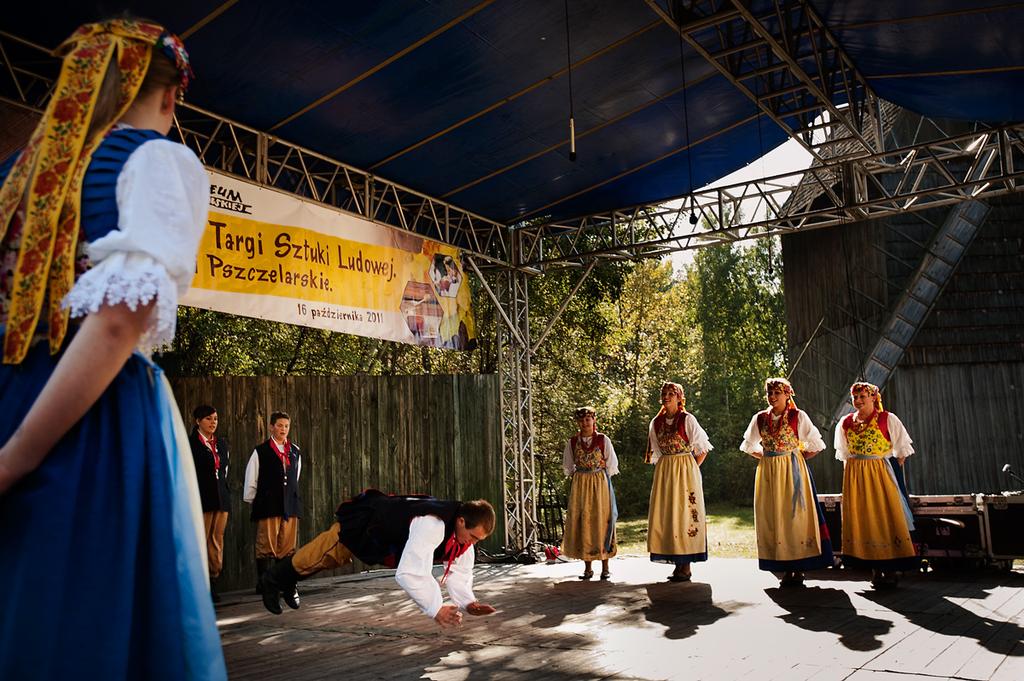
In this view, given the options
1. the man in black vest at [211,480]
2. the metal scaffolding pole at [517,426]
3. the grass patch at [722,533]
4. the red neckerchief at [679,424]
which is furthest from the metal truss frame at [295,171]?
the grass patch at [722,533]

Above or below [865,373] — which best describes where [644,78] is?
above

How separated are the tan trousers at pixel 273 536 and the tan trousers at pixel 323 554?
240 cm

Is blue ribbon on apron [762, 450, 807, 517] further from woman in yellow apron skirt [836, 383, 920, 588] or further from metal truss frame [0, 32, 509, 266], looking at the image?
metal truss frame [0, 32, 509, 266]

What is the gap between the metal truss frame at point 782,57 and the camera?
5.82 metres

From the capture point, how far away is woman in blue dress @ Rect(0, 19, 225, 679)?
1.00 meters

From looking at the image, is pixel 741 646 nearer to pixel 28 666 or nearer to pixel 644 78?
pixel 28 666

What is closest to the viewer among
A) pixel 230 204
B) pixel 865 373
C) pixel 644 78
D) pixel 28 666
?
pixel 28 666

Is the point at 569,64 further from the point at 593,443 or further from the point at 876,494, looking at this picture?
the point at 876,494

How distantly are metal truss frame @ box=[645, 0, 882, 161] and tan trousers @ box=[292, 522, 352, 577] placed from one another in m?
3.91

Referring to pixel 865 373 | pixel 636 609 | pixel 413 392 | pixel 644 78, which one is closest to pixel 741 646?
pixel 636 609

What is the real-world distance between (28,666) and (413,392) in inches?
335

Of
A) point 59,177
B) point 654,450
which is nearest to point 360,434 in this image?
point 654,450

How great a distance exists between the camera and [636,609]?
224 inches

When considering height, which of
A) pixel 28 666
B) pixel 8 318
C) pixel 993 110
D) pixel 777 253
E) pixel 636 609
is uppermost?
pixel 777 253
